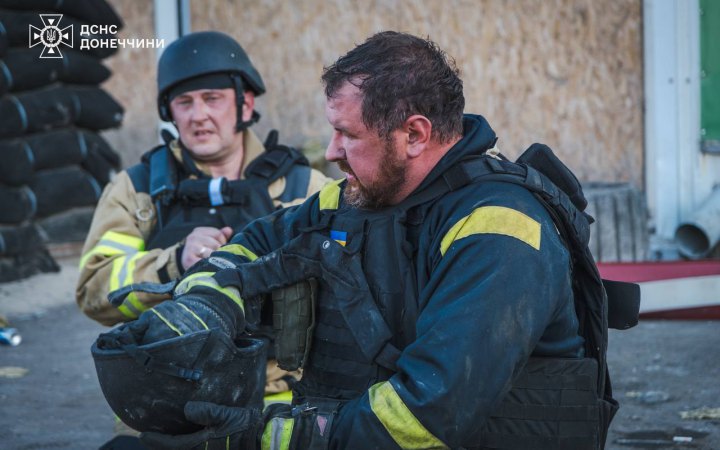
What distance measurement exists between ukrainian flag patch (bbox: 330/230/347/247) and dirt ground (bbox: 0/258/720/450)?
2171 mm

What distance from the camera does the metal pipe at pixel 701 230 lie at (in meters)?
7.13

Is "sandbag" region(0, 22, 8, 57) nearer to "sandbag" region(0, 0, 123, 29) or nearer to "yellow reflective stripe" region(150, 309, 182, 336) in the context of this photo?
"sandbag" region(0, 0, 123, 29)

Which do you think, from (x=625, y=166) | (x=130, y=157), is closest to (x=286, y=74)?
(x=130, y=157)

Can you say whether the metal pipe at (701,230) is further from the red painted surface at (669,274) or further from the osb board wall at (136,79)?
the osb board wall at (136,79)

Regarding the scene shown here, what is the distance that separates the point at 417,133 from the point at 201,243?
1.43 m

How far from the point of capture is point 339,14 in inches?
323

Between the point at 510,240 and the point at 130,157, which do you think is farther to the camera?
the point at 130,157

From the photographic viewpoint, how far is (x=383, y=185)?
271 cm

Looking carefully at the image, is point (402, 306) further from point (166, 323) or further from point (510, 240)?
point (166, 323)

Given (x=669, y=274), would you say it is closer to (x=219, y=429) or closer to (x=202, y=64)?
(x=202, y=64)

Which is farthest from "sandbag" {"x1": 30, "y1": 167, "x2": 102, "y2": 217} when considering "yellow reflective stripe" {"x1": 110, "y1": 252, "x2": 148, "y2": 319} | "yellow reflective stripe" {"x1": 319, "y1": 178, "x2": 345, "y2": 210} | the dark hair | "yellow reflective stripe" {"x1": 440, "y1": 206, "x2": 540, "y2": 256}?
"yellow reflective stripe" {"x1": 440, "y1": 206, "x2": 540, "y2": 256}

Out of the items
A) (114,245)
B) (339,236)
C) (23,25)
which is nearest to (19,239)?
(23,25)

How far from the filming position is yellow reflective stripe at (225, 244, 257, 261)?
10.0 feet

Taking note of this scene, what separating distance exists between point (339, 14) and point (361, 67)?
18.7 ft
